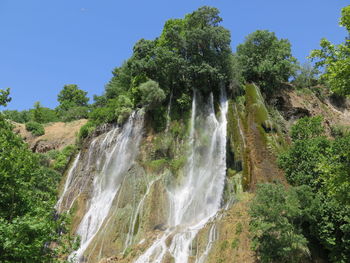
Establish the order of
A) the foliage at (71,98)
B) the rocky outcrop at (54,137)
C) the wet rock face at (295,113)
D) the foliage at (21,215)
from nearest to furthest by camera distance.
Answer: the foliage at (21,215) < the wet rock face at (295,113) < the rocky outcrop at (54,137) < the foliage at (71,98)

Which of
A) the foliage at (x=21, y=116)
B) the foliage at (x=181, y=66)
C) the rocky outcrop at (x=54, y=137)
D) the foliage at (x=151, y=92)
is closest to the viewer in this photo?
the foliage at (x=151, y=92)

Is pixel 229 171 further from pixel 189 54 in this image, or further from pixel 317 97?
pixel 317 97

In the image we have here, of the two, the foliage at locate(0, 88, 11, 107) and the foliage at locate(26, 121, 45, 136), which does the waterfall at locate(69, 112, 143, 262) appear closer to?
the foliage at locate(0, 88, 11, 107)

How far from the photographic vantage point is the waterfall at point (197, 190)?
56.2 ft

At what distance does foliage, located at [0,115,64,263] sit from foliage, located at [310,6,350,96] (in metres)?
11.0

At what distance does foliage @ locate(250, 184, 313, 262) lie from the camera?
14102 millimetres

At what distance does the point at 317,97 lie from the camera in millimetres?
33812

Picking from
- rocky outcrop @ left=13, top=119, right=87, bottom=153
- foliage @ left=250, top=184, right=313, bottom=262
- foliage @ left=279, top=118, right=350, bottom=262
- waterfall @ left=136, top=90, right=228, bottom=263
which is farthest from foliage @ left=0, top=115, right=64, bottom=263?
rocky outcrop @ left=13, top=119, right=87, bottom=153

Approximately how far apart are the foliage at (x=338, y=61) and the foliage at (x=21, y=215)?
433 inches

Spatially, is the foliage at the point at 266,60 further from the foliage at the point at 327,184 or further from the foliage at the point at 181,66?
the foliage at the point at 327,184

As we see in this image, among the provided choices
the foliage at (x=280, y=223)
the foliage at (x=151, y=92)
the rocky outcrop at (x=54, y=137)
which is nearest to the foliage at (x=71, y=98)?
the rocky outcrop at (x=54, y=137)

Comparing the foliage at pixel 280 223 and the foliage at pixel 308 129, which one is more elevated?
the foliage at pixel 308 129

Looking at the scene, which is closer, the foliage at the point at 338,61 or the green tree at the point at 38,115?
the foliage at the point at 338,61

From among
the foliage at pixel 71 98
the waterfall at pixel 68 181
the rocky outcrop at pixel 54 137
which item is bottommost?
the waterfall at pixel 68 181
